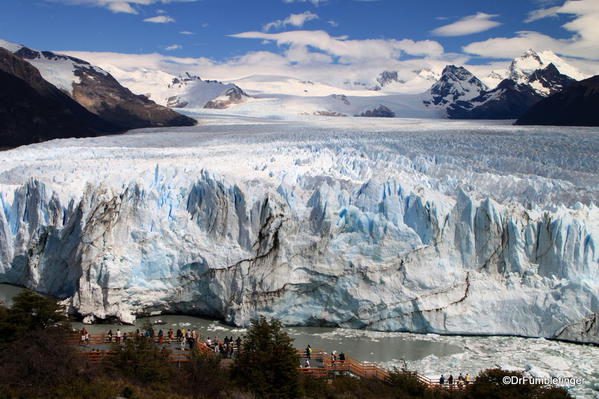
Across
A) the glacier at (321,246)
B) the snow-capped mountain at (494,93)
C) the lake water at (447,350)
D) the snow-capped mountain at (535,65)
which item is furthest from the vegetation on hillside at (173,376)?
the snow-capped mountain at (535,65)

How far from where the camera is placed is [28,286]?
63.4 feet

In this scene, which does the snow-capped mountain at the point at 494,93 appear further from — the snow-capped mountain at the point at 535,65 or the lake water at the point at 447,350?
the lake water at the point at 447,350

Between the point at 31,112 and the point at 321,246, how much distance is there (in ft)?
127

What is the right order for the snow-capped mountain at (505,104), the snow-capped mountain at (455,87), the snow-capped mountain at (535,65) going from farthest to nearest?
the snow-capped mountain at (535,65), the snow-capped mountain at (455,87), the snow-capped mountain at (505,104)

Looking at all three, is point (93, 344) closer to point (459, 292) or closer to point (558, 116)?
point (459, 292)

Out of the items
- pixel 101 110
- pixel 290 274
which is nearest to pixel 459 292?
pixel 290 274

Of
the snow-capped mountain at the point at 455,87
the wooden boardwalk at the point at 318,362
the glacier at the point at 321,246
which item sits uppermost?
the snow-capped mountain at the point at 455,87

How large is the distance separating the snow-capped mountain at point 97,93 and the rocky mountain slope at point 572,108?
29.8 m

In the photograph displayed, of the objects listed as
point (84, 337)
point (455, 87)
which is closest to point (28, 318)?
point (84, 337)

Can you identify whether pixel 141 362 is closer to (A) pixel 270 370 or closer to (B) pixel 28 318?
(A) pixel 270 370

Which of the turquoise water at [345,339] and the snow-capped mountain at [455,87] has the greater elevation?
the snow-capped mountain at [455,87]

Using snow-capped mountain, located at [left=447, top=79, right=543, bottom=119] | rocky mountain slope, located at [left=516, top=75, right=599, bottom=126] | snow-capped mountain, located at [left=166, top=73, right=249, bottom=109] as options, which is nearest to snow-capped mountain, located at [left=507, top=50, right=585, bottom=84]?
snow-capped mountain, located at [left=447, top=79, right=543, bottom=119]

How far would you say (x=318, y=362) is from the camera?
14.6 metres

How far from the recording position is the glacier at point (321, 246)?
16.3 meters
